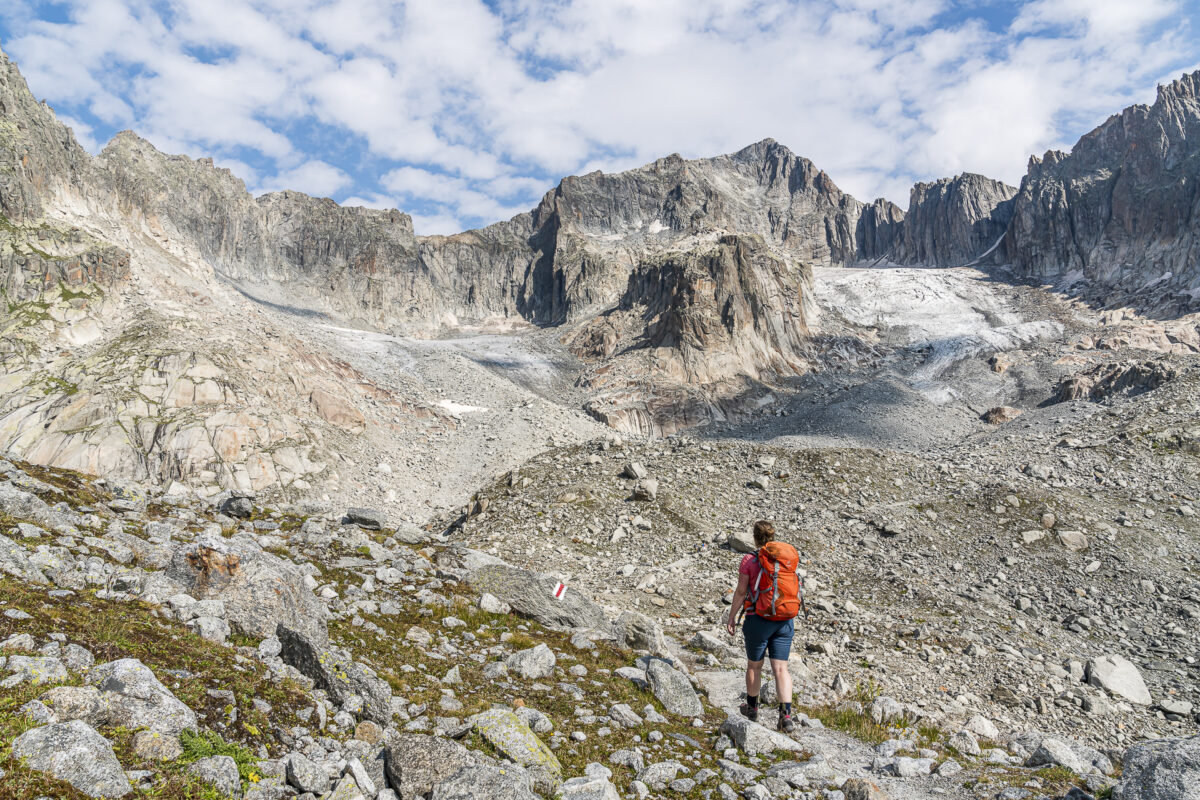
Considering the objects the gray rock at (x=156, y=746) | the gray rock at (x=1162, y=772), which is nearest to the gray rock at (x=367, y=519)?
the gray rock at (x=156, y=746)

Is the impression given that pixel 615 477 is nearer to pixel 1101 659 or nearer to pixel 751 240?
pixel 1101 659

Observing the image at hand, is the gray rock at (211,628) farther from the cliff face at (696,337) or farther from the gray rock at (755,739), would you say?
the cliff face at (696,337)

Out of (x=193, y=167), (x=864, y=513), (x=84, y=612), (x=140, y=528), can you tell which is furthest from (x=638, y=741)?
(x=193, y=167)

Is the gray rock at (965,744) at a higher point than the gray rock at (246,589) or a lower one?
lower

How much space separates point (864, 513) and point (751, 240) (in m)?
96.5

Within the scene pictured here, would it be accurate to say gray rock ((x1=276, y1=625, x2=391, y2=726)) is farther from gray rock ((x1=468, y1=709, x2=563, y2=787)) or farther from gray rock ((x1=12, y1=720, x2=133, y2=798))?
gray rock ((x1=12, y1=720, x2=133, y2=798))

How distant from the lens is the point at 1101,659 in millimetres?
14727

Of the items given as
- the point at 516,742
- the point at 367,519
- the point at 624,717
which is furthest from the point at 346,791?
the point at 367,519

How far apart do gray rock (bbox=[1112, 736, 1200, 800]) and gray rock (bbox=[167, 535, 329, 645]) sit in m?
8.80

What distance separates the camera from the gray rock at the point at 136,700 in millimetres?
4441

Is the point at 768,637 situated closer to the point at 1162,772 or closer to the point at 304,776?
the point at 1162,772

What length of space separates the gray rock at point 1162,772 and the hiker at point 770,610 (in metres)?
3.69

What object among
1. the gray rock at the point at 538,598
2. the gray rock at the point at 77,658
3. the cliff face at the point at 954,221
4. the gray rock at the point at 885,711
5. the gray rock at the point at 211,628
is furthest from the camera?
the cliff face at the point at 954,221

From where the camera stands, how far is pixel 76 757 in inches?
148
